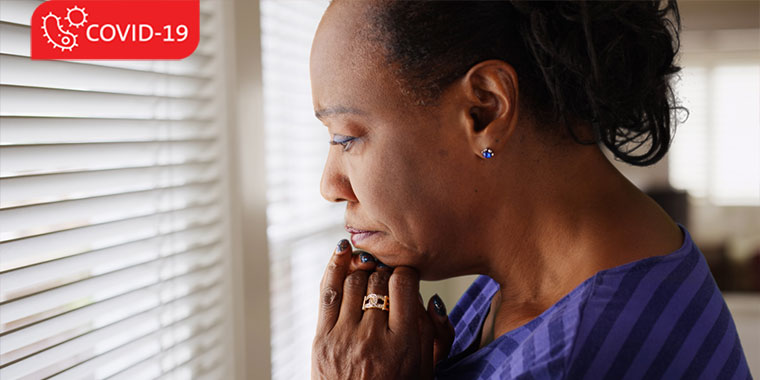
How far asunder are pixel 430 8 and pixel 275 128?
102 cm

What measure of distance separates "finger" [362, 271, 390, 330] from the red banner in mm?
603

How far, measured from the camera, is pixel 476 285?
41.3 inches

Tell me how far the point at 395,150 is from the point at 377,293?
0.25m

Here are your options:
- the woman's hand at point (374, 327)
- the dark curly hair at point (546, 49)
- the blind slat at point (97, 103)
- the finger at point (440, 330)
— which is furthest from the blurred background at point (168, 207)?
the finger at point (440, 330)

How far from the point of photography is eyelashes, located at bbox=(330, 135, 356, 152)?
2.64 ft

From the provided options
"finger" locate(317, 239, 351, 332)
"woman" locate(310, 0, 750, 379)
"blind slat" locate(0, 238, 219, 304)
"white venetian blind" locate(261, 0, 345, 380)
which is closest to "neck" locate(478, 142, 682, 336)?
"woman" locate(310, 0, 750, 379)

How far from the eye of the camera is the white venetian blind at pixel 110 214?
876 mm

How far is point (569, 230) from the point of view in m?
0.73

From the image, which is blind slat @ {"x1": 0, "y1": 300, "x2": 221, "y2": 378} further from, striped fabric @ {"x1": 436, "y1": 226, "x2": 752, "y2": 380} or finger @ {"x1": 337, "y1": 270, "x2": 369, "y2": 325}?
striped fabric @ {"x1": 436, "y1": 226, "x2": 752, "y2": 380}

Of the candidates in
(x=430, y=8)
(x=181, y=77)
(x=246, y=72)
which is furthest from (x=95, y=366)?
(x=430, y=8)

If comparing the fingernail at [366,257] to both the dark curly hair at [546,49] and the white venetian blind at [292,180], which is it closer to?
the dark curly hair at [546,49]

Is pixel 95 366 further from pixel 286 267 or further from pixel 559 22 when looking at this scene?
pixel 559 22

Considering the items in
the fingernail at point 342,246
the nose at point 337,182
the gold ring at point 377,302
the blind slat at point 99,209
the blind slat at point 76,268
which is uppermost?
the nose at point 337,182

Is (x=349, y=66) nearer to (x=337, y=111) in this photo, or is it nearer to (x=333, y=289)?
(x=337, y=111)
